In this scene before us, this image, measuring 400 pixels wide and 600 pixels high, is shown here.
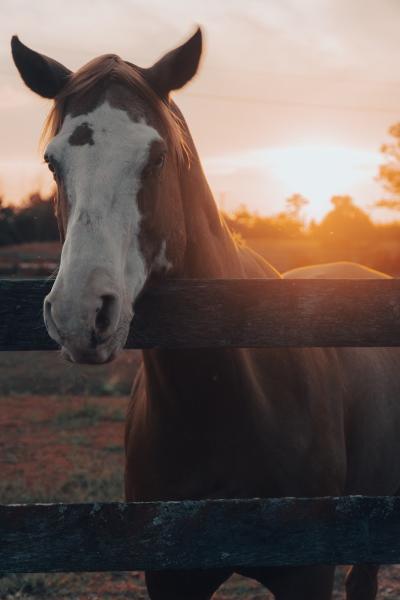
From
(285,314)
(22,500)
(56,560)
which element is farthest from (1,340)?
(22,500)

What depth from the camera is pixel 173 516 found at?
194 centimetres

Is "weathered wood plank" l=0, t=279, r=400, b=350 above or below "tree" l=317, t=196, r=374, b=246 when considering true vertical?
below

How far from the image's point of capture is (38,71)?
2.55 metres

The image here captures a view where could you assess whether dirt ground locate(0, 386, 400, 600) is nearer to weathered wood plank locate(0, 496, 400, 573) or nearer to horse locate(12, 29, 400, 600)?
horse locate(12, 29, 400, 600)

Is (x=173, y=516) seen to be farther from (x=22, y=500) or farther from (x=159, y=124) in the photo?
(x=22, y=500)

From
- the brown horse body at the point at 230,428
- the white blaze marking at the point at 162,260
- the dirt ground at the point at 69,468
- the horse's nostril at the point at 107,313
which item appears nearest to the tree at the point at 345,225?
the dirt ground at the point at 69,468

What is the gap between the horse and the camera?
1.95m

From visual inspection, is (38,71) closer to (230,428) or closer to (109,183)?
(109,183)

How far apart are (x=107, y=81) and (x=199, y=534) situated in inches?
59.3

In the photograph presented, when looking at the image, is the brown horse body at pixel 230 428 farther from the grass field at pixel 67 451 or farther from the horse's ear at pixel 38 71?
the horse's ear at pixel 38 71

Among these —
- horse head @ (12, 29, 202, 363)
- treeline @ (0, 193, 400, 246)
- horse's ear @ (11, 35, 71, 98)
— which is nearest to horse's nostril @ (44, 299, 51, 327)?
horse head @ (12, 29, 202, 363)

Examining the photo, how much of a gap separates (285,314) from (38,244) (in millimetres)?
34700

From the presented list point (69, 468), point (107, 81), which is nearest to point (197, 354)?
point (107, 81)

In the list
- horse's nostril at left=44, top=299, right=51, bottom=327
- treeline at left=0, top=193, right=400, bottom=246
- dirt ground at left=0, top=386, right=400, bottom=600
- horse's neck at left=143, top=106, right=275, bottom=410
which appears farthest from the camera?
treeline at left=0, top=193, right=400, bottom=246
